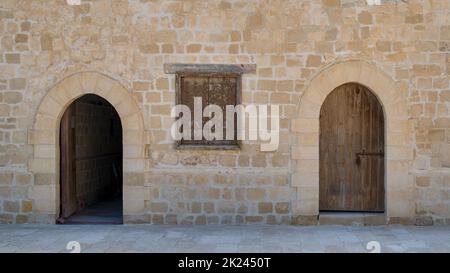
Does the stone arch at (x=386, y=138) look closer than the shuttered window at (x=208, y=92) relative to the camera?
Yes

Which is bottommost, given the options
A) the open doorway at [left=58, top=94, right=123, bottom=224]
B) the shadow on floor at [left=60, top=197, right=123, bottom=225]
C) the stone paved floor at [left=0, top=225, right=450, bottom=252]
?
the stone paved floor at [left=0, top=225, right=450, bottom=252]

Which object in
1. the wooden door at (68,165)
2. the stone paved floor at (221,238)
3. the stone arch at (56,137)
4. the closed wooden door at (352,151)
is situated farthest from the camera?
the wooden door at (68,165)

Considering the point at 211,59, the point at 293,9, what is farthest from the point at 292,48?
the point at 211,59

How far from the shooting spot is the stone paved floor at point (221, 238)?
591 centimetres

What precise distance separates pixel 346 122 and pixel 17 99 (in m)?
5.31

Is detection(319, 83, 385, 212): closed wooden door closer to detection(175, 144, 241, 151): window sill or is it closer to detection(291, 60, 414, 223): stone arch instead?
detection(291, 60, 414, 223): stone arch

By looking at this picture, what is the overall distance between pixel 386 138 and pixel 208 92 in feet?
9.47

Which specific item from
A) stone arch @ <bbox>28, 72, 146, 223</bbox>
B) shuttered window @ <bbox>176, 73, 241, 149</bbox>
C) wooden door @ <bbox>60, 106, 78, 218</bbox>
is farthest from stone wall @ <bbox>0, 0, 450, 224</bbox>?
wooden door @ <bbox>60, 106, 78, 218</bbox>

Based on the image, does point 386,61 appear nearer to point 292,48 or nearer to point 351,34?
point 351,34

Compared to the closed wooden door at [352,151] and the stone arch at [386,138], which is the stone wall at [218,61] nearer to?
the stone arch at [386,138]

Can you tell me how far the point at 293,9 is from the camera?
723cm

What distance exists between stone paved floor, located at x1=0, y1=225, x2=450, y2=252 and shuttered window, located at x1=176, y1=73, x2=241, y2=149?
1330 mm

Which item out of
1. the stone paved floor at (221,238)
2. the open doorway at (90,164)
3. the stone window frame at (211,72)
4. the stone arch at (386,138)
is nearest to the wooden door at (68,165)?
the open doorway at (90,164)

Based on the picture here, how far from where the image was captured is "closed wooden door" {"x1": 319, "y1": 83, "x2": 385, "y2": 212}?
7484 mm
